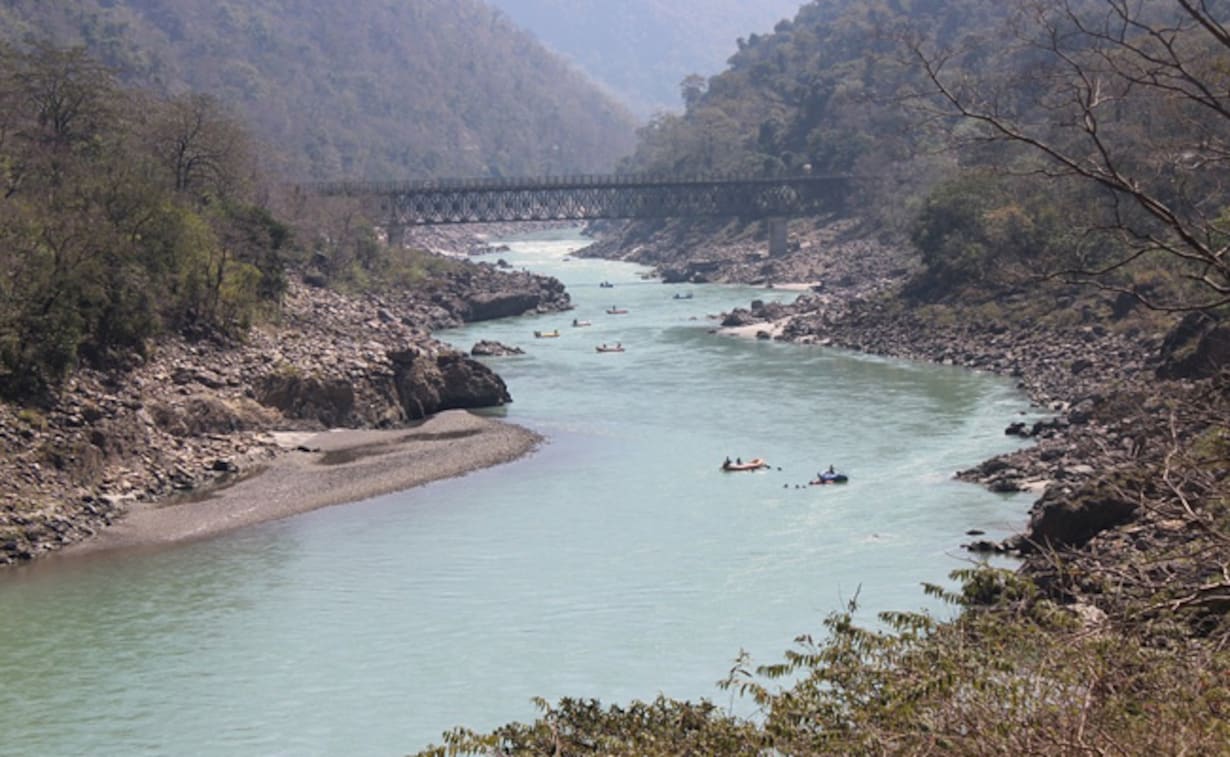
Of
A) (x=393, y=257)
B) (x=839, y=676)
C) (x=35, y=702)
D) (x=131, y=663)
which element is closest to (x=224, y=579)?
(x=131, y=663)

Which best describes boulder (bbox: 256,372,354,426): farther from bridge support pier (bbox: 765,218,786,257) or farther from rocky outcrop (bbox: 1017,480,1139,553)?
bridge support pier (bbox: 765,218,786,257)

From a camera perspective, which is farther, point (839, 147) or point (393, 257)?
point (839, 147)

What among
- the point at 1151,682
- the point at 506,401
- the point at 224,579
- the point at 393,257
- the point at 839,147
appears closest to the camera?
the point at 1151,682

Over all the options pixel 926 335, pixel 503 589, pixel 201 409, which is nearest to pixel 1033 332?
pixel 926 335

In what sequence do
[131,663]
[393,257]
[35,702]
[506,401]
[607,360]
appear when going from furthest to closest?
[393,257], [607,360], [506,401], [131,663], [35,702]

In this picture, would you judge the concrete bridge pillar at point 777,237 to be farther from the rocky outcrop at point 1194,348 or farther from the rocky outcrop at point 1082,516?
the rocky outcrop at point 1082,516

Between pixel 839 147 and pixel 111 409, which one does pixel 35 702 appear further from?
pixel 839 147

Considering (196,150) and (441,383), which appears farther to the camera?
(196,150)

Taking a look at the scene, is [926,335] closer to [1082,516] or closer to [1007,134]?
[1082,516]
